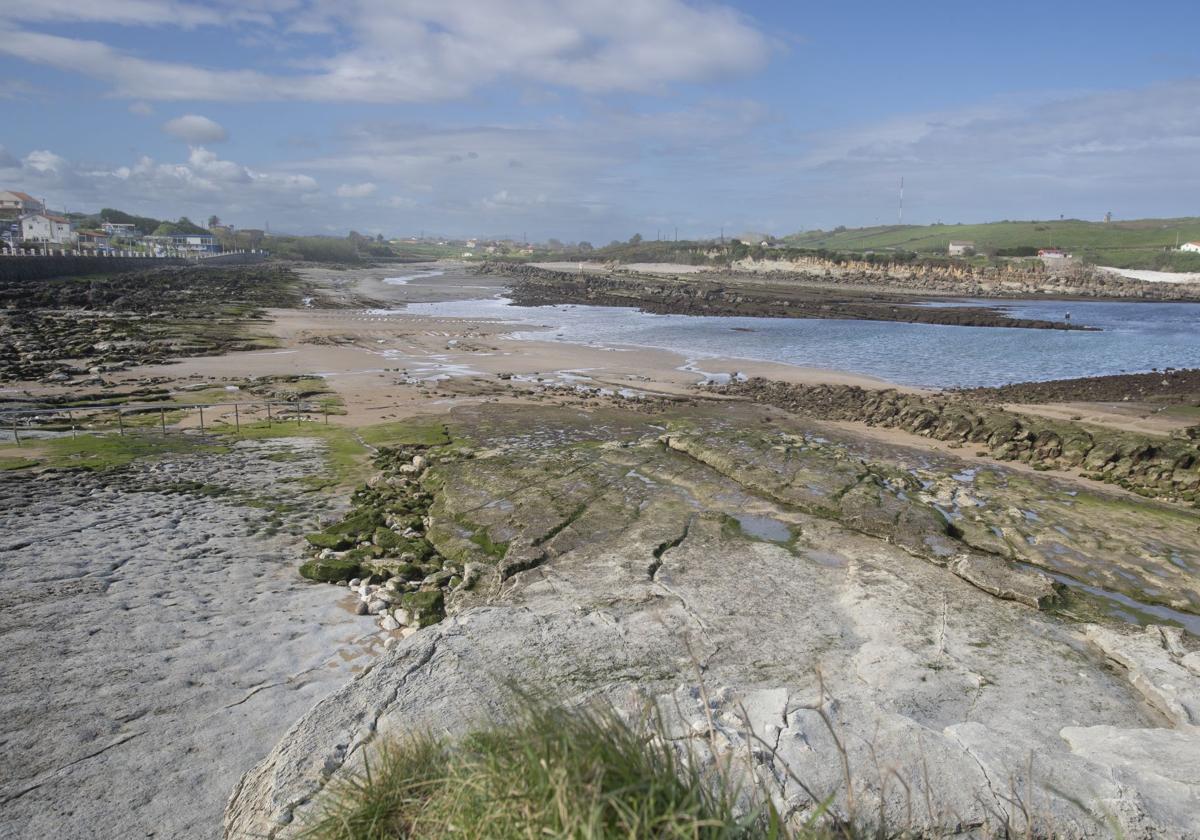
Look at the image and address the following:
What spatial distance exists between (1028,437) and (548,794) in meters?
19.1

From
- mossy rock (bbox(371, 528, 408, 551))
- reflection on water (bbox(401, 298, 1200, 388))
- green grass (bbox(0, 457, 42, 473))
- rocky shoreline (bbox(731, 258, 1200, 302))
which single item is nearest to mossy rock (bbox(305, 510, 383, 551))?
mossy rock (bbox(371, 528, 408, 551))

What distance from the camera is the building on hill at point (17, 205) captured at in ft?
383

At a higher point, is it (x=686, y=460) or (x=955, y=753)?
(x=955, y=753)

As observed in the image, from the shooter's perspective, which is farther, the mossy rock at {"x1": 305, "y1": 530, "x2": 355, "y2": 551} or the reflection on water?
the reflection on water

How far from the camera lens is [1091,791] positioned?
422cm

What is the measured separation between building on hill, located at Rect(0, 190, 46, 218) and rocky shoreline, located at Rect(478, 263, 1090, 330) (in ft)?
295

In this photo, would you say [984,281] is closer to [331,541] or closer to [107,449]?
[107,449]

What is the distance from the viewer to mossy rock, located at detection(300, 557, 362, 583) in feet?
31.3

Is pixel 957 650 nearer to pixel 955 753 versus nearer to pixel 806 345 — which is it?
pixel 955 753

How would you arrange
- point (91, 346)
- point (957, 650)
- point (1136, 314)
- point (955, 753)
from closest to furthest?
point (955, 753) → point (957, 650) → point (91, 346) → point (1136, 314)

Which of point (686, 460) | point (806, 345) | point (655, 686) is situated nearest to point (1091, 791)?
point (655, 686)

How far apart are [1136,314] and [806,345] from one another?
4257 centimetres

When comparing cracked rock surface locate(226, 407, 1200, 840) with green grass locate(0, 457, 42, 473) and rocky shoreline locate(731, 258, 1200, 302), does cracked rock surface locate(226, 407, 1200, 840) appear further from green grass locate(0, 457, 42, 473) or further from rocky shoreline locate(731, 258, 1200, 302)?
rocky shoreline locate(731, 258, 1200, 302)

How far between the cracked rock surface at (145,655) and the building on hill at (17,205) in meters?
137
